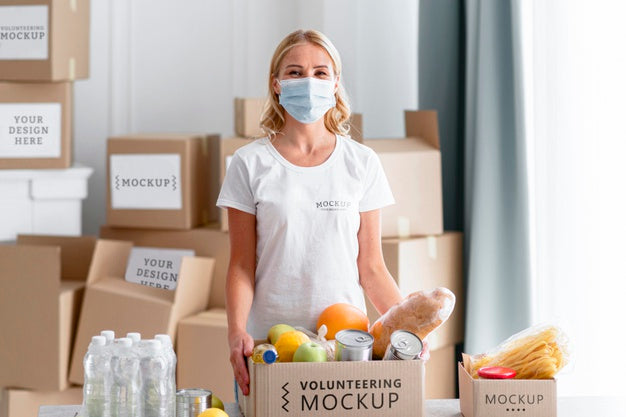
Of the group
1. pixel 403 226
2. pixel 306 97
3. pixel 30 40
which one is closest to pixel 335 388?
pixel 306 97

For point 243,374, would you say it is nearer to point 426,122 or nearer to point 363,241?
point 363,241

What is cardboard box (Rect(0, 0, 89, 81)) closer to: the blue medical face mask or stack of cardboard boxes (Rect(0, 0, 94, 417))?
stack of cardboard boxes (Rect(0, 0, 94, 417))

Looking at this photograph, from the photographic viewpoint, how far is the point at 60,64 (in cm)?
307

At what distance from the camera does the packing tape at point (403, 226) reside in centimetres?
288

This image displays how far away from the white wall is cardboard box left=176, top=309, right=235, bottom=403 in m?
0.91

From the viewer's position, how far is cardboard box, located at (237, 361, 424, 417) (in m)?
1.48

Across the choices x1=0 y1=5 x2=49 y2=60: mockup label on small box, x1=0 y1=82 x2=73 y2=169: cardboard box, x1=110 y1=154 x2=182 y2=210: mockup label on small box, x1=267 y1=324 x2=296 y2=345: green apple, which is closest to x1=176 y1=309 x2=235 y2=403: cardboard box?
x1=110 y1=154 x2=182 y2=210: mockup label on small box

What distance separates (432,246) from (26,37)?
1.49m

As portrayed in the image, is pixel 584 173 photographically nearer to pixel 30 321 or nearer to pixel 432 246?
pixel 432 246

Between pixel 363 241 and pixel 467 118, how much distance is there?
1178 millimetres

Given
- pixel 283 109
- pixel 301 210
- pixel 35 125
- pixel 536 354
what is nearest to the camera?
pixel 536 354

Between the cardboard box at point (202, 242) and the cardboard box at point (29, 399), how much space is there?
0.54 meters

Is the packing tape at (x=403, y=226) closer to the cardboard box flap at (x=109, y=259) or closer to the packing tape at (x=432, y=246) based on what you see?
the packing tape at (x=432, y=246)

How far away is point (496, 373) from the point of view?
5.05 ft
